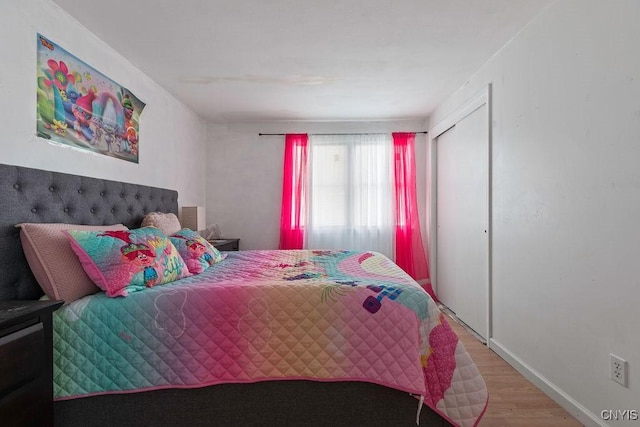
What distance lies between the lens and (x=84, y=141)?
2.03 m

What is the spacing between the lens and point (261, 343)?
1.42 meters

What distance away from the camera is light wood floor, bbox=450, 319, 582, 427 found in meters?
1.65

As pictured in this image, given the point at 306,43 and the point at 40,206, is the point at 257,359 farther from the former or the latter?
the point at 306,43

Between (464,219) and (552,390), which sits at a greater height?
(464,219)

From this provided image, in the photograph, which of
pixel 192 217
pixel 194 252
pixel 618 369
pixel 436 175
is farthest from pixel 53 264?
pixel 436 175

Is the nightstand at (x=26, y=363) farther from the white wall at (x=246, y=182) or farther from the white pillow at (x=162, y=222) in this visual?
the white wall at (x=246, y=182)

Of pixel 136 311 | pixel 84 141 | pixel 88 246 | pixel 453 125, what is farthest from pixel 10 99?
pixel 453 125

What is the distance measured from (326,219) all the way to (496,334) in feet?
7.54

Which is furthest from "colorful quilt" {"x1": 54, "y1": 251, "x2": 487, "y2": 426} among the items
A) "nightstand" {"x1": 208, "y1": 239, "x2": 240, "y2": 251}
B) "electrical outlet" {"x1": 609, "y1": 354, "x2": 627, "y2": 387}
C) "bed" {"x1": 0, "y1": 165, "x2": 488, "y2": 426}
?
"nightstand" {"x1": 208, "y1": 239, "x2": 240, "y2": 251}

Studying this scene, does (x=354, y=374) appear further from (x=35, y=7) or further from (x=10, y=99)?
(x=35, y=7)

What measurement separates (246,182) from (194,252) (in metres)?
2.24

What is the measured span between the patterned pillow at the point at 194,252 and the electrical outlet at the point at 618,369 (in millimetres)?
2156

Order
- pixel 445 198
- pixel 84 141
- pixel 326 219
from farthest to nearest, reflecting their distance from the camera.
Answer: pixel 326 219 < pixel 445 198 < pixel 84 141

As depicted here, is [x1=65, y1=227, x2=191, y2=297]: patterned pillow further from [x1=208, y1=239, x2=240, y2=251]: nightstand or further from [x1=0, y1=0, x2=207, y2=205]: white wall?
[x1=208, y1=239, x2=240, y2=251]: nightstand
